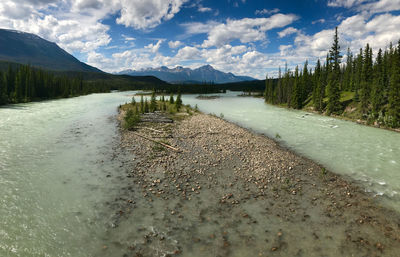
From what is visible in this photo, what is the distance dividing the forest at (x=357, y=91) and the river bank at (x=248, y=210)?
35.7 metres

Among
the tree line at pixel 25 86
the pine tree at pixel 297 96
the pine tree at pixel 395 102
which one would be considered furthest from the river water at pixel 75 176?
the tree line at pixel 25 86

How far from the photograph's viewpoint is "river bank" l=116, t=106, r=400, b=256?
8.78 metres

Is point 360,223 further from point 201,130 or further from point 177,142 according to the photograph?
point 201,130

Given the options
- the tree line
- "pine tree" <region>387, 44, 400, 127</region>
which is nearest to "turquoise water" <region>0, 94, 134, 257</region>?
"pine tree" <region>387, 44, 400, 127</region>

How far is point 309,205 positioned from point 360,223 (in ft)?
7.73

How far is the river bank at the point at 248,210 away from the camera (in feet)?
28.8

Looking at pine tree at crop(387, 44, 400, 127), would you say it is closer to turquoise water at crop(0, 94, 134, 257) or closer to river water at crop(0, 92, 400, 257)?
river water at crop(0, 92, 400, 257)

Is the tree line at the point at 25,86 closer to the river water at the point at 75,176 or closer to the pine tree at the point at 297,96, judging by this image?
the river water at the point at 75,176

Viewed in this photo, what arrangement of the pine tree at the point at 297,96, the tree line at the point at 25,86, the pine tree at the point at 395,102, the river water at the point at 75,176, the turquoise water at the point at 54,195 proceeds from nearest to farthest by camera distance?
the turquoise water at the point at 54,195
the river water at the point at 75,176
the pine tree at the point at 395,102
the tree line at the point at 25,86
the pine tree at the point at 297,96

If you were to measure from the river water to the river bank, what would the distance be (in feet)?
5.06

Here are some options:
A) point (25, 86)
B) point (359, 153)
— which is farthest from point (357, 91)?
point (25, 86)

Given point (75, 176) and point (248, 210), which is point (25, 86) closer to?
point (75, 176)

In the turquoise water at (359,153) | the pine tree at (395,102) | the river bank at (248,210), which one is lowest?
the river bank at (248,210)

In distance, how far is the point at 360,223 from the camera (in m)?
10.3
